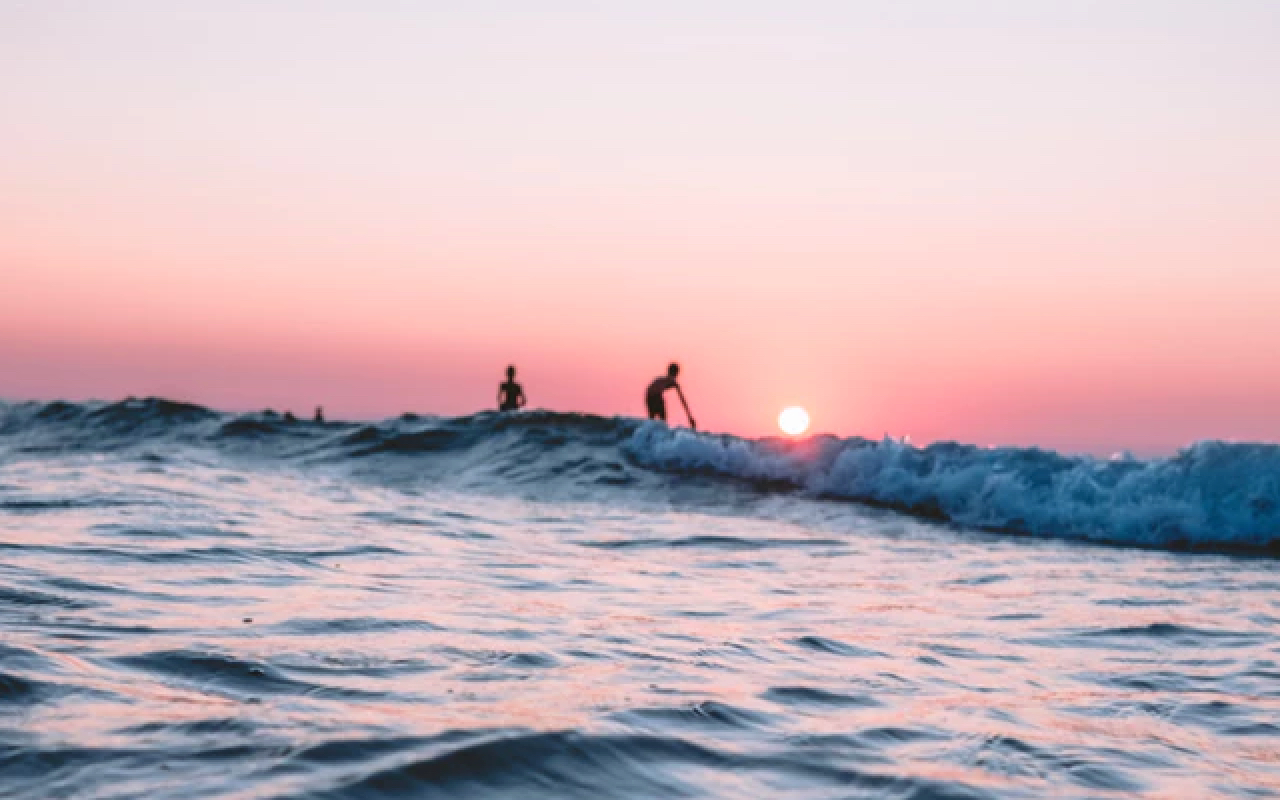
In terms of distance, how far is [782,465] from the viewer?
57.6ft

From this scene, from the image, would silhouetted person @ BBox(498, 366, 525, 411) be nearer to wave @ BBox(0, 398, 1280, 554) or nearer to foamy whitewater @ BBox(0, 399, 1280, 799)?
wave @ BBox(0, 398, 1280, 554)

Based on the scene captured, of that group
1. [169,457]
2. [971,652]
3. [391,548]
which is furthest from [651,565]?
[169,457]

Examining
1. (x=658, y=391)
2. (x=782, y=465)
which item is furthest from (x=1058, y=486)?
(x=658, y=391)

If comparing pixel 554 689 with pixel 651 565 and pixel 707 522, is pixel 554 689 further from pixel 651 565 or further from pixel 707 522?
pixel 707 522

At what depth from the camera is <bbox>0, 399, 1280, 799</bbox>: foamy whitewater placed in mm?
3326

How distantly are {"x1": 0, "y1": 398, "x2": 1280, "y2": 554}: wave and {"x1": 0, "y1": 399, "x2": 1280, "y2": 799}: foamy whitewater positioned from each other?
0.15 meters

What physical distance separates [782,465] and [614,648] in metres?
12.6

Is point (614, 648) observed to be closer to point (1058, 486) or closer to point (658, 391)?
point (1058, 486)

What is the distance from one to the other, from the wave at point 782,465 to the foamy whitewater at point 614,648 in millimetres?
151

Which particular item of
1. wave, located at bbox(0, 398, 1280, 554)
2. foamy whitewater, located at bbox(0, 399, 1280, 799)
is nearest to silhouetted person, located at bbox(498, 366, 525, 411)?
wave, located at bbox(0, 398, 1280, 554)

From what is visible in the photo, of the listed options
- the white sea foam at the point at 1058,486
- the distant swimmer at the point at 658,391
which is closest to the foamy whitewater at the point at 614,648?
the white sea foam at the point at 1058,486

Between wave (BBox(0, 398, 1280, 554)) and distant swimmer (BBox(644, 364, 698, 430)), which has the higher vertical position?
distant swimmer (BBox(644, 364, 698, 430))

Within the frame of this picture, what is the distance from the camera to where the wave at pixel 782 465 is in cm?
1367

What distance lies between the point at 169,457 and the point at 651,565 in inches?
443
